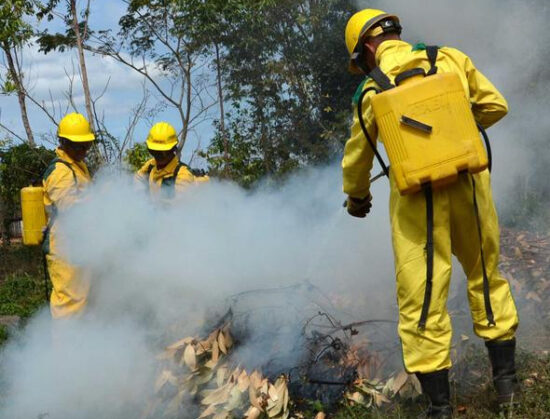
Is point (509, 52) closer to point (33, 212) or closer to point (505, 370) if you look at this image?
point (505, 370)

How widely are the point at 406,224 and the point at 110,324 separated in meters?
2.65

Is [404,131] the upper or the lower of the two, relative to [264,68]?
lower

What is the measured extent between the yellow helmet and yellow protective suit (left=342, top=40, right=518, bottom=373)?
114 inches

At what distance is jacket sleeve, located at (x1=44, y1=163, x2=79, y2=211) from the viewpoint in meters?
5.04

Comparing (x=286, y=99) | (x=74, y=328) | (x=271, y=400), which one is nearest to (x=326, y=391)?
(x=271, y=400)

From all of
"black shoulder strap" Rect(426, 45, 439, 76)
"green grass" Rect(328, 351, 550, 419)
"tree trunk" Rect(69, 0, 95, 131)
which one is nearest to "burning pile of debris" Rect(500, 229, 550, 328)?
"green grass" Rect(328, 351, 550, 419)

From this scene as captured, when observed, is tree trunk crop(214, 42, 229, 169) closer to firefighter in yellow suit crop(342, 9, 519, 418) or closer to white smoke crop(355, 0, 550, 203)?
white smoke crop(355, 0, 550, 203)

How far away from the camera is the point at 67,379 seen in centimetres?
427

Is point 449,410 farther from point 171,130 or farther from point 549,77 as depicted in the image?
point 549,77

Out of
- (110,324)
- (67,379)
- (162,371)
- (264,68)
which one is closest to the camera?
(162,371)

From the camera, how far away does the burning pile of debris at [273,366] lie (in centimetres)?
357

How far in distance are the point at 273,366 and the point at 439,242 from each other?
1.42m

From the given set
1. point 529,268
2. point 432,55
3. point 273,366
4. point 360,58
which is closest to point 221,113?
point 529,268

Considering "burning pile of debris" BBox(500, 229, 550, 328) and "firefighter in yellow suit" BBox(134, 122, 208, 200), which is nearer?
"burning pile of debris" BBox(500, 229, 550, 328)
